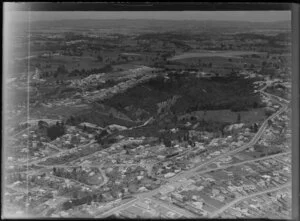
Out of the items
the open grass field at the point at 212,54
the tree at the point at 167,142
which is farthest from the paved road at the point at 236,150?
the open grass field at the point at 212,54

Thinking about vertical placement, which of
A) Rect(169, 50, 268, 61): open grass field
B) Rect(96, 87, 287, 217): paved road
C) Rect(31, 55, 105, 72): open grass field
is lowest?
Rect(96, 87, 287, 217): paved road

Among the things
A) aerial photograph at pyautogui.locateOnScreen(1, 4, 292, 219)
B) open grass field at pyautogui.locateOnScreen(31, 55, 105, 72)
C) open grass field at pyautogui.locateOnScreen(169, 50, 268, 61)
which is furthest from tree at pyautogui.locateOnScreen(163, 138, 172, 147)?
open grass field at pyautogui.locateOnScreen(31, 55, 105, 72)

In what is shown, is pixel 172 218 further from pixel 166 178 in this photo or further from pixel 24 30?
pixel 24 30

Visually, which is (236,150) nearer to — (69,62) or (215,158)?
(215,158)

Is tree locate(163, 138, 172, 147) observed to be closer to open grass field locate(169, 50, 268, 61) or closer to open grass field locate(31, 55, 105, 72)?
open grass field locate(169, 50, 268, 61)

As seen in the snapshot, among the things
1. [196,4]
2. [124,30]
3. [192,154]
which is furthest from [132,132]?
[196,4]

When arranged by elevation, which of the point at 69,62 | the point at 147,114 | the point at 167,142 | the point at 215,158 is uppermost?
the point at 69,62

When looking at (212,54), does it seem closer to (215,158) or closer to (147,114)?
(147,114)

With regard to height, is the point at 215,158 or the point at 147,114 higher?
the point at 147,114

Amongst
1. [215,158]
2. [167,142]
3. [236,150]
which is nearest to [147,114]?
[167,142]
